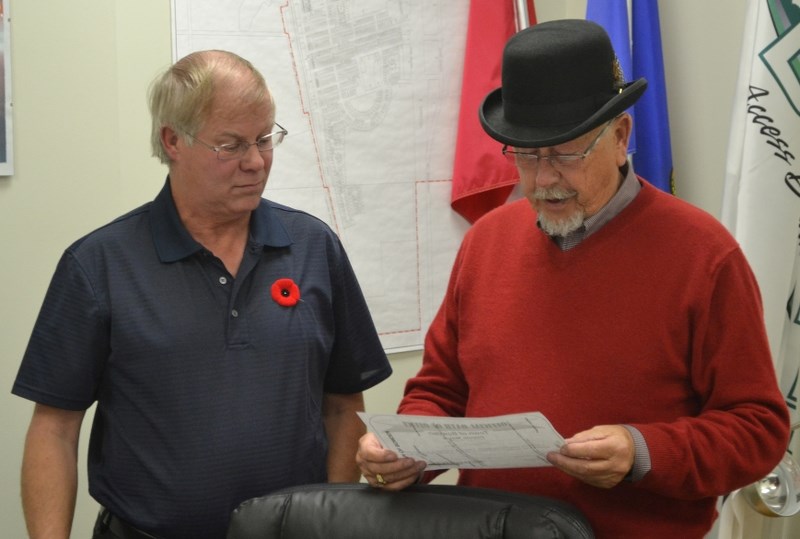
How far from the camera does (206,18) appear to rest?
2.55 metres

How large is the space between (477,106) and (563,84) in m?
1.40

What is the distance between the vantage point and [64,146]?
94.0 inches

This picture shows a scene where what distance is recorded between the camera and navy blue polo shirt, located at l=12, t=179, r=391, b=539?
1.71 metres

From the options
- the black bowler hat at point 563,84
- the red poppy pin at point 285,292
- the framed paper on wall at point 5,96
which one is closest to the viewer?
the black bowler hat at point 563,84

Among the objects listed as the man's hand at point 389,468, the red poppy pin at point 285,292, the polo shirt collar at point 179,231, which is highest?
the polo shirt collar at point 179,231

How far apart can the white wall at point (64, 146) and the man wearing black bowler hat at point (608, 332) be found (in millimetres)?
1169

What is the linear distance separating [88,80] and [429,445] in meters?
1.47

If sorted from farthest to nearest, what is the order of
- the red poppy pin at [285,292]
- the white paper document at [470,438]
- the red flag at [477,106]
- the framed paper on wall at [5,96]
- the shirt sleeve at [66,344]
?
1. the red flag at [477,106]
2. the framed paper on wall at [5,96]
3. the red poppy pin at [285,292]
4. the shirt sleeve at [66,344]
5. the white paper document at [470,438]

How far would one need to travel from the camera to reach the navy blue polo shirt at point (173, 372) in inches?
67.5

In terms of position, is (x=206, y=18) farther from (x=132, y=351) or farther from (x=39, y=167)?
(x=132, y=351)

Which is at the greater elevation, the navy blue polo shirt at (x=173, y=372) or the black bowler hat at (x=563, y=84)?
the black bowler hat at (x=563, y=84)

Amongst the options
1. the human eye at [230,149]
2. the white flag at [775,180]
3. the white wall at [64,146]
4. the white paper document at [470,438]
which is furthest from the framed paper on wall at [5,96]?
the white flag at [775,180]

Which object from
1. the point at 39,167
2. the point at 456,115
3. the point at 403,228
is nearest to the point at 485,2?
the point at 456,115

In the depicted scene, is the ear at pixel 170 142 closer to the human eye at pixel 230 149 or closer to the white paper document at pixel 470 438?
the human eye at pixel 230 149
